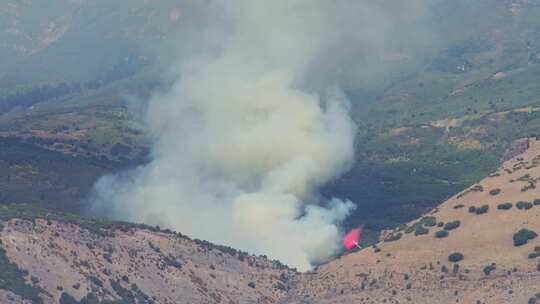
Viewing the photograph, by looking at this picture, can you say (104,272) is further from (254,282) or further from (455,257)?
(455,257)

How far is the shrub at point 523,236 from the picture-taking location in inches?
7264

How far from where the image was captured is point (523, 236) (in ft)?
609

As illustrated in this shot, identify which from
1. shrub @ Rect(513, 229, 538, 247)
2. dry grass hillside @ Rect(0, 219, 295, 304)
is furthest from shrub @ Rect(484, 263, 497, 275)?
dry grass hillside @ Rect(0, 219, 295, 304)

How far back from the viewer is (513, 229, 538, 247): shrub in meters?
184

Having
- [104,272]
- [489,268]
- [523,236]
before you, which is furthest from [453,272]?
[104,272]

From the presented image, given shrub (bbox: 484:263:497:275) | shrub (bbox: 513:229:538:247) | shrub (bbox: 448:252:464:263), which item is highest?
shrub (bbox: 513:229:538:247)

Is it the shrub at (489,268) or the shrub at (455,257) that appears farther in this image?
the shrub at (455,257)

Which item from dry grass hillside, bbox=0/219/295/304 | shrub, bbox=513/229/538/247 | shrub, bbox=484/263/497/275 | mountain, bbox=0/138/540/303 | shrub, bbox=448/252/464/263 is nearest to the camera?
mountain, bbox=0/138/540/303

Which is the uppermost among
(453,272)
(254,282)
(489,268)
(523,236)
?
(523,236)

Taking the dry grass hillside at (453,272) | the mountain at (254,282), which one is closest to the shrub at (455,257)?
the dry grass hillside at (453,272)

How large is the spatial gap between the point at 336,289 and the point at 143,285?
32.6 metres

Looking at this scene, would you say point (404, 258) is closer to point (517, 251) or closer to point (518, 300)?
point (517, 251)

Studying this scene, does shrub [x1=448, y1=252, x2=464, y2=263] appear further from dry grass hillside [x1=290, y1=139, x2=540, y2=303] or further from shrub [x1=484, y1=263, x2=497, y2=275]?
shrub [x1=484, y1=263, x2=497, y2=275]

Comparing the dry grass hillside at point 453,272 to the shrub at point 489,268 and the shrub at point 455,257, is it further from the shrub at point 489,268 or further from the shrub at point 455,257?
the shrub at point 489,268
